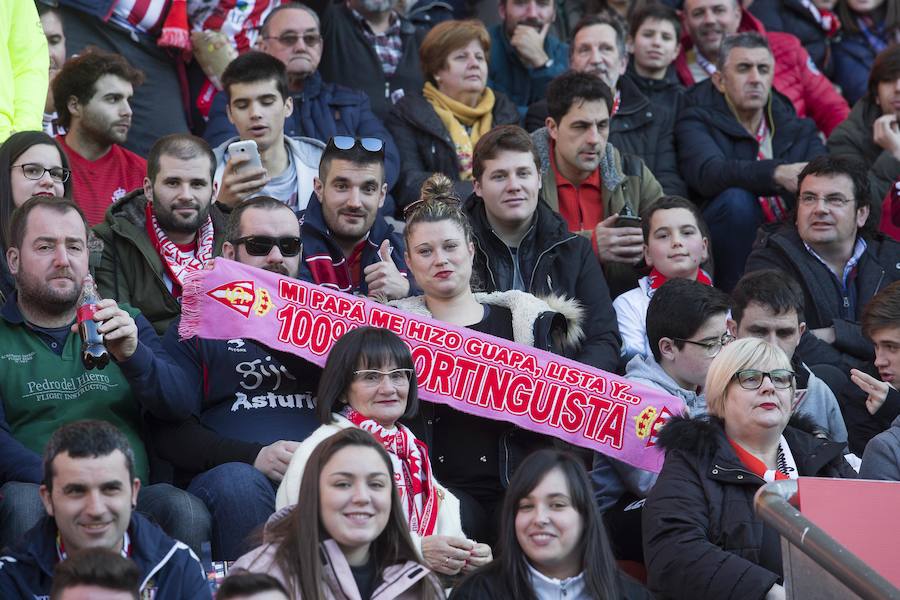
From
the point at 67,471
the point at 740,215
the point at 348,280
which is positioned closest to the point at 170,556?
the point at 67,471

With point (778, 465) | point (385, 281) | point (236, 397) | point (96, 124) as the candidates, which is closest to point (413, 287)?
point (385, 281)

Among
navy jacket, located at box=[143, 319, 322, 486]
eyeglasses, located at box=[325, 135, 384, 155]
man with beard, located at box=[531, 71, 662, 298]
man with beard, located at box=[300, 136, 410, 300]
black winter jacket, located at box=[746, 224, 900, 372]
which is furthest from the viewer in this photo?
man with beard, located at box=[531, 71, 662, 298]

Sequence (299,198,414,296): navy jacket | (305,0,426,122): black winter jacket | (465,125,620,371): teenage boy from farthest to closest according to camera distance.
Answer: (305,0,426,122): black winter jacket
(465,125,620,371): teenage boy
(299,198,414,296): navy jacket

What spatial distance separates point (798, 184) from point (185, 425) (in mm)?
3769

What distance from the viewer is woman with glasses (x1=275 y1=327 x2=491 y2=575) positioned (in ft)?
17.3

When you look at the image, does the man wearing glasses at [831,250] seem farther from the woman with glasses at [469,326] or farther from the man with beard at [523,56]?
the man with beard at [523,56]

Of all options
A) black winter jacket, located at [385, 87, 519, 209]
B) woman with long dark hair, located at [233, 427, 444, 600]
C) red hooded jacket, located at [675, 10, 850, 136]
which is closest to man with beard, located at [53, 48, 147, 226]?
black winter jacket, located at [385, 87, 519, 209]

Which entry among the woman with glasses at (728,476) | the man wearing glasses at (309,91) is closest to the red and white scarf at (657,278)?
the man wearing glasses at (309,91)

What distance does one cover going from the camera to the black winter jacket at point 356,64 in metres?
9.33

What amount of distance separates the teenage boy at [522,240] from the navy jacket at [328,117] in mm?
1170

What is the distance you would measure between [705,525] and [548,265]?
82.9 inches

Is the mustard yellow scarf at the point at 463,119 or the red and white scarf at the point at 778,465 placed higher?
the mustard yellow scarf at the point at 463,119

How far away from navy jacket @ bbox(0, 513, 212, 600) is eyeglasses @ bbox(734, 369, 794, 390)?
Answer: 2.00 m

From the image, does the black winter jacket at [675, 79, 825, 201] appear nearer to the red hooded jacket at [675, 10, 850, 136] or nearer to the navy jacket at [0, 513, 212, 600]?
the red hooded jacket at [675, 10, 850, 136]
